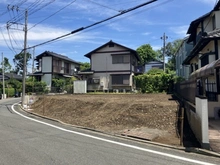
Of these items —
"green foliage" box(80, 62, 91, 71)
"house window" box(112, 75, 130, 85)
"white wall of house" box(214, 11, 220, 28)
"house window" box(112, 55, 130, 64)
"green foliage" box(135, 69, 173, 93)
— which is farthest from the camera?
"green foliage" box(80, 62, 91, 71)

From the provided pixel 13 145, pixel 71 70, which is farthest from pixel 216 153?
pixel 71 70

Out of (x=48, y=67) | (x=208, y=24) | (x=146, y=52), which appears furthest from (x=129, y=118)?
(x=146, y=52)

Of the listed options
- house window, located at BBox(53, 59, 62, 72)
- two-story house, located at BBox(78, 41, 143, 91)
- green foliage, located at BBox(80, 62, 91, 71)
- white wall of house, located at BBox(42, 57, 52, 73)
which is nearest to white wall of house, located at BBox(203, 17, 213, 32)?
two-story house, located at BBox(78, 41, 143, 91)

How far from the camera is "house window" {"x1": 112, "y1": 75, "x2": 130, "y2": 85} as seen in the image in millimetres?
33000

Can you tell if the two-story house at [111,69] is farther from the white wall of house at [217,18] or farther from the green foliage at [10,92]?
the white wall of house at [217,18]

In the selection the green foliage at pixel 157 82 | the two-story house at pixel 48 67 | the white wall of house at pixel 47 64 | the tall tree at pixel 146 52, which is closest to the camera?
the green foliage at pixel 157 82

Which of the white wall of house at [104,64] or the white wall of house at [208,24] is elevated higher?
the white wall of house at [208,24]

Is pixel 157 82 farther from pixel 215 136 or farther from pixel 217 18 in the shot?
pixel 215 136

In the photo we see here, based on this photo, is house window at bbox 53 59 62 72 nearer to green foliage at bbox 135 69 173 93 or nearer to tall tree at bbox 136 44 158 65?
tall tree at bbox 136 44 158 65

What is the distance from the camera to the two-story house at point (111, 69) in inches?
1307

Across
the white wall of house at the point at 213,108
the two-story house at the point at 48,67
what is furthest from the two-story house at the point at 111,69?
the white wall of house at the point at 213,108

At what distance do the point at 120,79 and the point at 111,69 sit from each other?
203cm

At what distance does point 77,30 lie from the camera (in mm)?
12344

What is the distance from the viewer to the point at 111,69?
1332 inches
